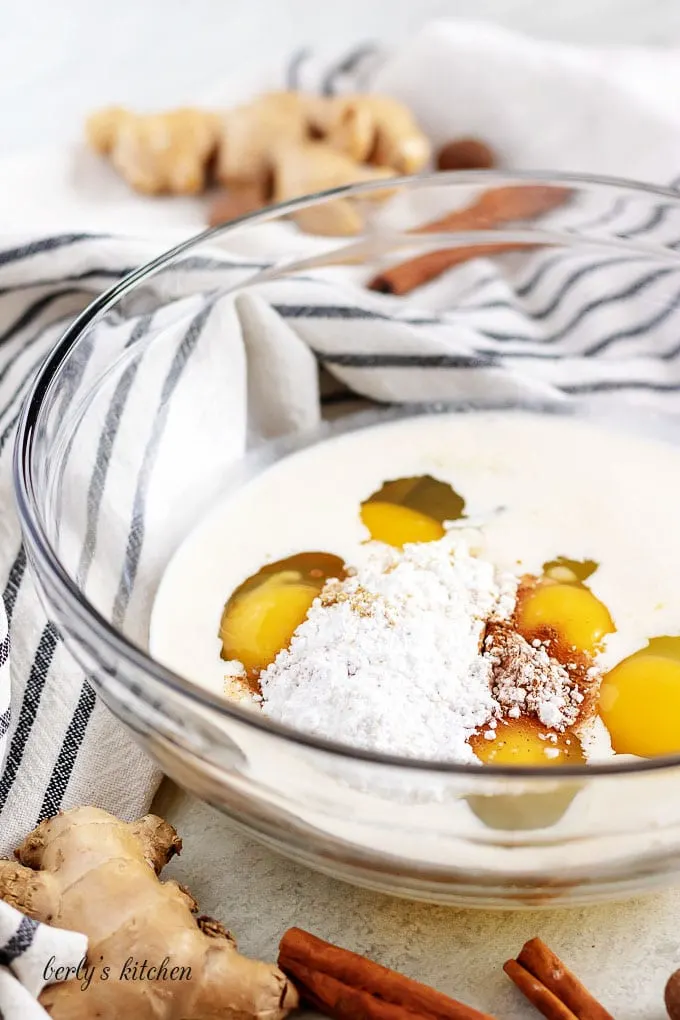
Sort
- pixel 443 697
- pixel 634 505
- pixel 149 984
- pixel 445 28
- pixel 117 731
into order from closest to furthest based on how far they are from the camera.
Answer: pixel 149 984, pixel 443 697, pixel 117 731, pixel 634 505, pixel 445 28

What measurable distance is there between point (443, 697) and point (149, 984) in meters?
0.36

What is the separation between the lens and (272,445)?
168cm

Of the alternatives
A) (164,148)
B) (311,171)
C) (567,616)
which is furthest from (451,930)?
(164,148)

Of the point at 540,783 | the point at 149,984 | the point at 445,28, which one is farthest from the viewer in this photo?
the point at 445,28

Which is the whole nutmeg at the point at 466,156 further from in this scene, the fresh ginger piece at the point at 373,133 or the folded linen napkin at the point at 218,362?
the folded linen napkin at the point at 218,362

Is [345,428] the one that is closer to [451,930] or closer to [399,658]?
[399,658]

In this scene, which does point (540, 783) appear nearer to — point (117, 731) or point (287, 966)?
point (287, 966)

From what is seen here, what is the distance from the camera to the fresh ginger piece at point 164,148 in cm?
211

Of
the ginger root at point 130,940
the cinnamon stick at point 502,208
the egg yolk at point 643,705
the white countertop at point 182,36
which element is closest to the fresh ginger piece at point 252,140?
the white countertop at point 182,36

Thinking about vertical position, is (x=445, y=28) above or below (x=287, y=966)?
above

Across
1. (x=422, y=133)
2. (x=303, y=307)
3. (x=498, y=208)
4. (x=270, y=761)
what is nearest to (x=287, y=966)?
(x=270, y=761)

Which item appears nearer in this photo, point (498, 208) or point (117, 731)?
point (117, 731)

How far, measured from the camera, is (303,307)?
167 centimetres

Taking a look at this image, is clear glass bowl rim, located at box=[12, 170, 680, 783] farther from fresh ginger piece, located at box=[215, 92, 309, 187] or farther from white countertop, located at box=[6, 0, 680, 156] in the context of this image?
white countertop, located at box=[6, 0, 680, 156]
